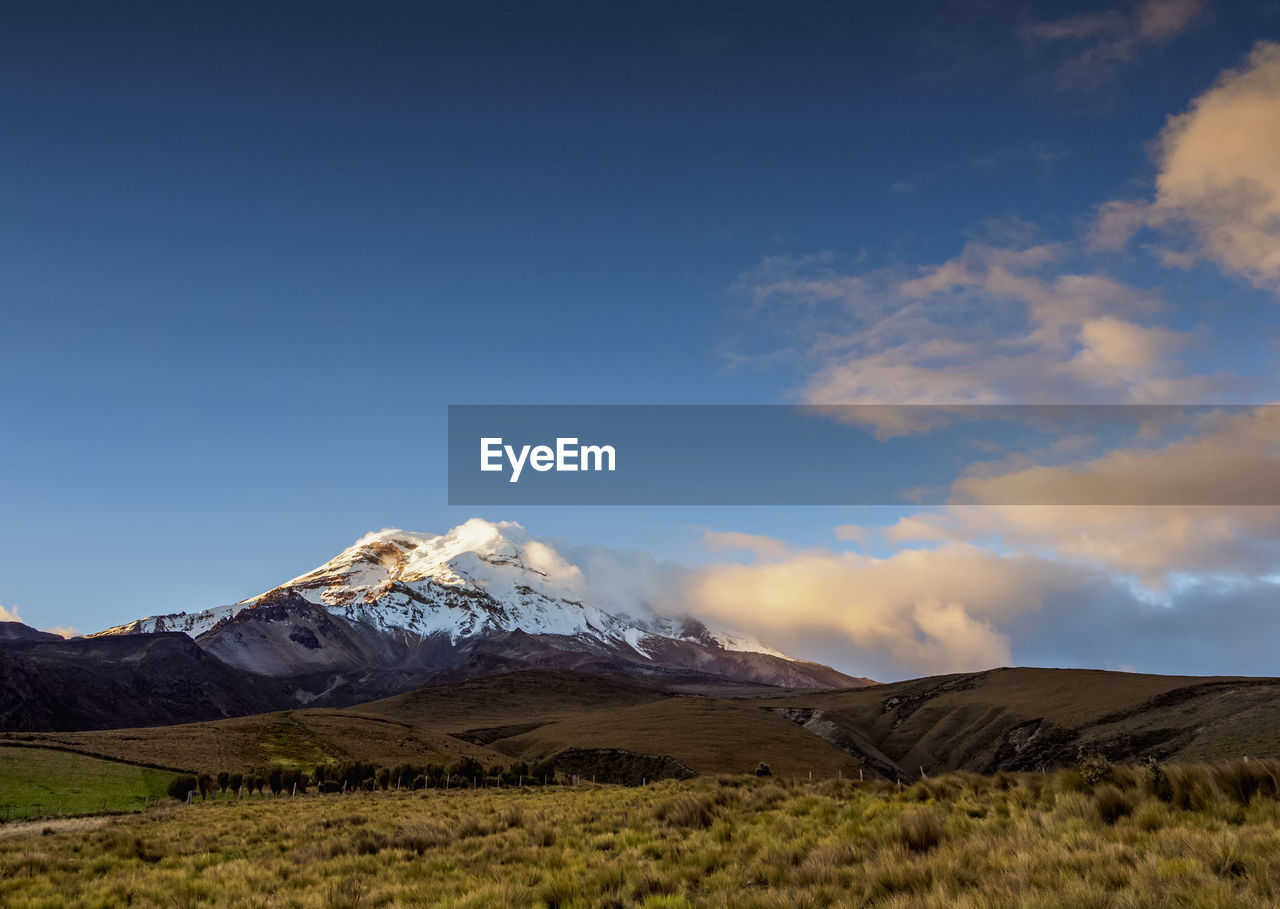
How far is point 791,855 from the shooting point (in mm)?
12172

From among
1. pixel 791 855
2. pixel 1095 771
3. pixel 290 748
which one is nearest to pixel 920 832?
pixel 791 855

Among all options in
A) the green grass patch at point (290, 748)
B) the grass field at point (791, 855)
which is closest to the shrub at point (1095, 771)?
the grass field at point (791, 855)

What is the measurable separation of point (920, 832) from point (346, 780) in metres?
64.0

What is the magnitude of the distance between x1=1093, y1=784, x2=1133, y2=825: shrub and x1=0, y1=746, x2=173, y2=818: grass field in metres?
54.2

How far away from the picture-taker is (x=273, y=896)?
42.5 feet

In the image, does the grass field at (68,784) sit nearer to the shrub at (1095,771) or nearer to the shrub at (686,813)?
the shrub at (686,813)

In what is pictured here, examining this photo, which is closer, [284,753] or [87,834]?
[87,834]

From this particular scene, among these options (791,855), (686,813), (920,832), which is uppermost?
(920,832)

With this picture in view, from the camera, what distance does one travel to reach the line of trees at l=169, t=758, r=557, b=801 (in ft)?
190

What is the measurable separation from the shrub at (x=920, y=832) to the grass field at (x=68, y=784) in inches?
2041

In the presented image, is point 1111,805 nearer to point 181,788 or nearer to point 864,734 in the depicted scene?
point 181,788

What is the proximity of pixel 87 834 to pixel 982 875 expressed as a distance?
31328 millimetres

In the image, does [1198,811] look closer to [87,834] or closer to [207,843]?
[207,843]

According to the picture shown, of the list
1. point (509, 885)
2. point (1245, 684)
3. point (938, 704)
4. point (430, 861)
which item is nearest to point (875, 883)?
point (509, 885)
